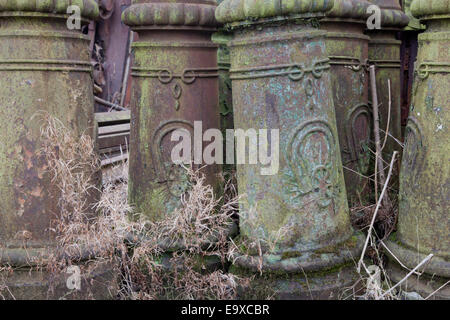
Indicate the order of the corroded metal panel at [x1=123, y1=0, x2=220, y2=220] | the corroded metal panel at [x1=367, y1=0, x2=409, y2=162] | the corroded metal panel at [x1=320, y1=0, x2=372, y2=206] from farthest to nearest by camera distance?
the corroded metal panel at [x1=367, y1=0, x2=409, y2=162], the corroded metal panel at [x1=320, y1=0, x2=372, y2=206], the corroded metal panel at [x1=123, y1=0, x2=220, y2=220]

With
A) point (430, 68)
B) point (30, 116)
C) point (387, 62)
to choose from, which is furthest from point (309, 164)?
point (387, 62)

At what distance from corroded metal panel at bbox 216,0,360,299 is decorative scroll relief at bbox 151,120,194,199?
1.59ft

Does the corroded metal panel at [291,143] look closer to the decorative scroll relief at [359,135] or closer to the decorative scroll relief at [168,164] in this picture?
the decorative scroll relief at [168,164]

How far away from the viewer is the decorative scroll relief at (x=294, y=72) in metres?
2.35

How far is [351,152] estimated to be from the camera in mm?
3168

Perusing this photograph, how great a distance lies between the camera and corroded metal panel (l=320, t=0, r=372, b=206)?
10.0ft

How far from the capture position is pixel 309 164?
94.4 inches

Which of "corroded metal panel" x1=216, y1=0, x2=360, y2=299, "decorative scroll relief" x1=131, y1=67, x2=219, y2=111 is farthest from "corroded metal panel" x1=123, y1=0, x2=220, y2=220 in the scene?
"corroded metal panel" x1=216, y1=0, x2=360, y2=299

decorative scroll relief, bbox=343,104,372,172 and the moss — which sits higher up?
decorative scroll relief, bbox=343,104,372,172

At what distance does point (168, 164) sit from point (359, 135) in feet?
4.11

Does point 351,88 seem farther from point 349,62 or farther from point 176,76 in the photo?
point 176,76

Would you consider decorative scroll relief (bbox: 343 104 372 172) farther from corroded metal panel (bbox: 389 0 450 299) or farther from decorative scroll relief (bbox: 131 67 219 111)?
decorative scroll relief (bbox: 131 67 219 111)

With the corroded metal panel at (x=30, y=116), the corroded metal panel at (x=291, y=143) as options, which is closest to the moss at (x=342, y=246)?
the corroded metal panel at (x=291, y=143)

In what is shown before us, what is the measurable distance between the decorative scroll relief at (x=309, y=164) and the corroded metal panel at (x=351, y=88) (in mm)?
717
